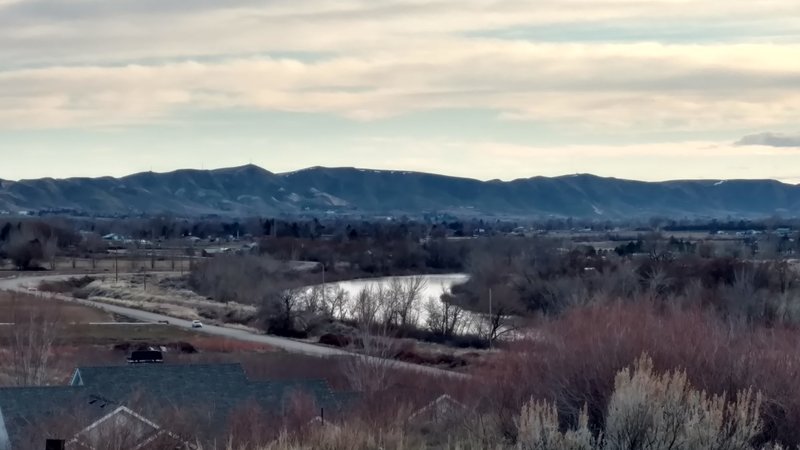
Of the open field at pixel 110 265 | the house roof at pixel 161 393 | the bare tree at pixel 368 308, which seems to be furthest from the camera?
the open field at pixel 110 265

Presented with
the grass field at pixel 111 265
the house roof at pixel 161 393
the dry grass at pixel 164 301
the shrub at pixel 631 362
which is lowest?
the dry grass at pixel 164 301

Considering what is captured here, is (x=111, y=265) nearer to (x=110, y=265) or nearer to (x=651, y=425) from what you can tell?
(x=110, y=265)

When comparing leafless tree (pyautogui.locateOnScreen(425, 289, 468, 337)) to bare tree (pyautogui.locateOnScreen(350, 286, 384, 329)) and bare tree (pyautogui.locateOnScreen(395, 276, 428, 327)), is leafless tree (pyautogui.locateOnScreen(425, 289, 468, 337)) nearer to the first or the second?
bare tree (pyautogui.locateOnScreen(395, 276, 428, 327))

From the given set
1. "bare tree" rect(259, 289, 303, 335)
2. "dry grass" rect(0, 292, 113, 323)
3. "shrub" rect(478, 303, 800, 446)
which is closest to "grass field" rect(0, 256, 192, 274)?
"dry grass" rect(0, 292, 113, 323)

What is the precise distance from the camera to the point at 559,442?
10.7m

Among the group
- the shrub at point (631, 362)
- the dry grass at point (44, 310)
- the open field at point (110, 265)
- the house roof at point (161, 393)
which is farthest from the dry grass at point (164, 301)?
the shrub at point (631, 362)

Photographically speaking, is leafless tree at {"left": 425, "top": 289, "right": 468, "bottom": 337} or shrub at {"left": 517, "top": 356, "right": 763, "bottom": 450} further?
leafless tree at {"left": 425, "top": 289, "right": 468, "bottom": 337}

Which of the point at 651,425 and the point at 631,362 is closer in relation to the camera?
the point at 651,425

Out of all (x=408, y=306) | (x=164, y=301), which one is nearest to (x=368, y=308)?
(x=408, y=306)

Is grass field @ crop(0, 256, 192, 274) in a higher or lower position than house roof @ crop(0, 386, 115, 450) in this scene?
lower

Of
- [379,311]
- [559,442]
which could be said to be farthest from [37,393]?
[379,311]

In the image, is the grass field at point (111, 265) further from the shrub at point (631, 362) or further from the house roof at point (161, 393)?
the shrub at point (631, 362)

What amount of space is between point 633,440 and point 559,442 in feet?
2.33

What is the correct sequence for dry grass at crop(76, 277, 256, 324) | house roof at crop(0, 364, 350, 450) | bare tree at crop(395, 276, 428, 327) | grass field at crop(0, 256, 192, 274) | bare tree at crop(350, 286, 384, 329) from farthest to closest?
grass field at crop(0, 256, 192, 274)
dry grass at crop(76, 277, 256, 324)
bare tree at crop(395, 276, 428, 327)
bare tree at crop(350, 286, 384, 329)
house roof at crop(0, 364, 350, 450)
